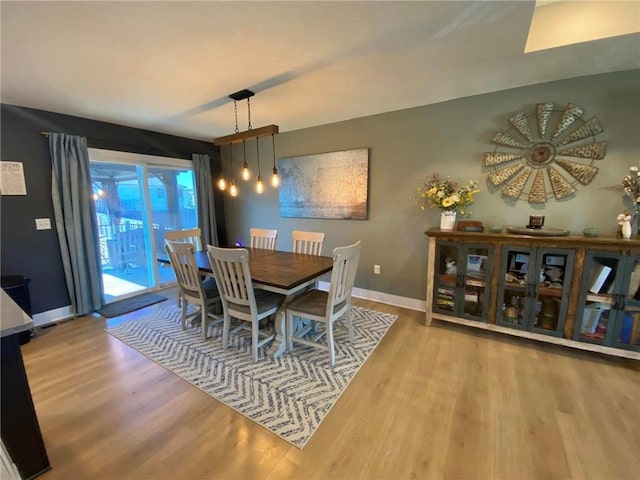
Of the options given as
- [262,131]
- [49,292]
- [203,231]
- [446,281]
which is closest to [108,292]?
[49,292]

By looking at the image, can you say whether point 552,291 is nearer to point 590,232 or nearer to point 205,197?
point 590,232

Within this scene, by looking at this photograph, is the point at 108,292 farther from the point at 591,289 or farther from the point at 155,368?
the point at 591,289

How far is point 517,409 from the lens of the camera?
5.79 ft

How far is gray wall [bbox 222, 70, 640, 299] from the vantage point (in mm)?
2277

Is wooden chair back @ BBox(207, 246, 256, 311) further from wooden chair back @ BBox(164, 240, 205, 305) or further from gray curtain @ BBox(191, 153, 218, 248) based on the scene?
gray curtain @ BBox(191, 153, 218, 248)

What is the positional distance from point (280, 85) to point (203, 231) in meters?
2.90

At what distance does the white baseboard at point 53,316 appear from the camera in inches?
117

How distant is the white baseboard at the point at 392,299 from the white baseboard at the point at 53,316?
11.6 feet

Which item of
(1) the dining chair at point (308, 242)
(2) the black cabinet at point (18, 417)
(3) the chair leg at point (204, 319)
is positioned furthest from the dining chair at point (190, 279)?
(2) the black cabinet at point (18, 417)

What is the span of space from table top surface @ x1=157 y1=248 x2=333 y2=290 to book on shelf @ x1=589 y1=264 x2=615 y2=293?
7.16 feet

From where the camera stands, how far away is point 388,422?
66.2 inches

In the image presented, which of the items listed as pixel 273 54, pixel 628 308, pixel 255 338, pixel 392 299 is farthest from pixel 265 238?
pixel 628 308

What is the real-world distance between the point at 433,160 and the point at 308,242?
1.72m

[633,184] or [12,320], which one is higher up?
[633,184]
